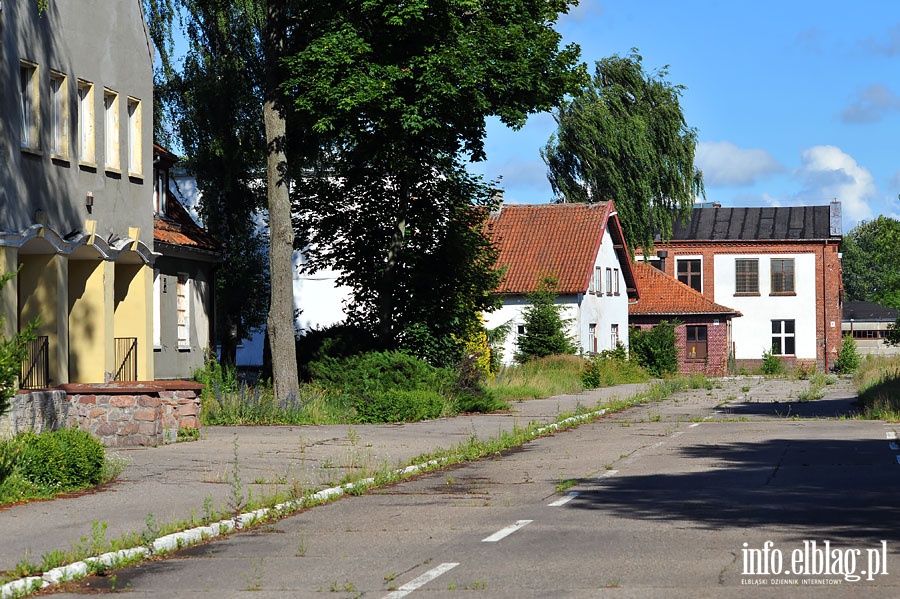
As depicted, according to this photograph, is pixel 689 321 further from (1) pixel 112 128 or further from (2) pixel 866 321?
(2) pixel 866 321

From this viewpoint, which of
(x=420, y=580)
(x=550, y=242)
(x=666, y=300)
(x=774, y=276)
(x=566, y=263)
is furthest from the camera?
(x=774, y=276)

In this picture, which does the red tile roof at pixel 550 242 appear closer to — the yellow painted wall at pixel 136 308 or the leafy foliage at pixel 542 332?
the leafy foliage at pixel 542 332

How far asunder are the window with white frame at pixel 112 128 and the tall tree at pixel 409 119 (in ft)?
14.7

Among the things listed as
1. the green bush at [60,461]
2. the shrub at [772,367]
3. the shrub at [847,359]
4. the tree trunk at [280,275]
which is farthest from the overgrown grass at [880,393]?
the shrub at [847,359]

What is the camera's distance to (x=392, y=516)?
1209cm

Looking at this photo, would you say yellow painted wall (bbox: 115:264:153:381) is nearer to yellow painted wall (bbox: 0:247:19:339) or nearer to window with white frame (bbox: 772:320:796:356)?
yellow painted wall (bbox: 0:247:19:339)

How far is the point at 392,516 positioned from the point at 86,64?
14364 mm

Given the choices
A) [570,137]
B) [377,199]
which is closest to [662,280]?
[570,137]

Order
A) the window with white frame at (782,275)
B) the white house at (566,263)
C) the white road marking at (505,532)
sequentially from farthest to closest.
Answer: the window with white frame at (782,275)
the white house at (566,263)
the white road marking at (505,532)

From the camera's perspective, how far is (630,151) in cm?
6500

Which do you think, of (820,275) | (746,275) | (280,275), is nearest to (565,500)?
(280,275)

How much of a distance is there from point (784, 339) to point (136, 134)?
53.7m

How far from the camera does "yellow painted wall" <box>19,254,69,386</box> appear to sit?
72.6 ft

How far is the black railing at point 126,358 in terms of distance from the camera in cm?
2531
